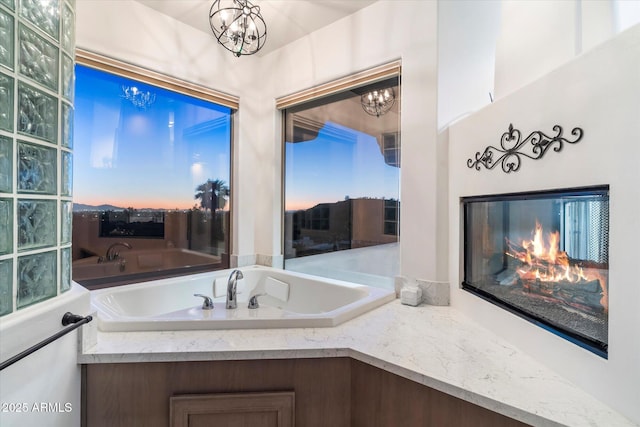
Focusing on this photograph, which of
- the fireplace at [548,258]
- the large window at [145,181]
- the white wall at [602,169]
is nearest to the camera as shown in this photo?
the white wall at [602,169]

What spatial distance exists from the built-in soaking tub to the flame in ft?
2.72

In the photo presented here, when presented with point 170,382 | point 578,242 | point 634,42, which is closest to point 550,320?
point 578,242

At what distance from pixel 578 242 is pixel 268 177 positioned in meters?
2.38

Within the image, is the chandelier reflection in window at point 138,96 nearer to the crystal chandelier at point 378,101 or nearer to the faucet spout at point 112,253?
the faucet spout at point 112,253

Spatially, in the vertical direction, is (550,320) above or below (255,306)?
above

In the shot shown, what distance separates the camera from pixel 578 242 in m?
1.10

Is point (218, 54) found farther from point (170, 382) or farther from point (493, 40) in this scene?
point (170, 382)

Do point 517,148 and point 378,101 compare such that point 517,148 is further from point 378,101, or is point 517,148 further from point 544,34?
point 378,101

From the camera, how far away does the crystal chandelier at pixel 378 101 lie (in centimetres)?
226

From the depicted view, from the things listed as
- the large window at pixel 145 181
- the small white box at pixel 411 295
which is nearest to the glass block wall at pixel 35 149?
the large window at pixel 145 181

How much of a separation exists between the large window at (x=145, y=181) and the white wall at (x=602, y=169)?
2322 millimetres

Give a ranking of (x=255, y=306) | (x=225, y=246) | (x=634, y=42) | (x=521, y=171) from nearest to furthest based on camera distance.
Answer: (x=634, y=42)
(x=521, y=171)
(x=255, y=306)
(x=225, y=246)

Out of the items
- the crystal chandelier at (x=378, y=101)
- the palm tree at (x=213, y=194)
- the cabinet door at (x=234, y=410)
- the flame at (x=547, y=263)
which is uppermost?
the crystal chandelier at (x=378, y=101)

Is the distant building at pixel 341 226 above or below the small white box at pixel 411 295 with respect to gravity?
above
